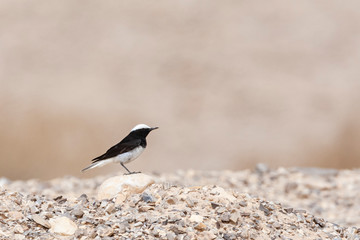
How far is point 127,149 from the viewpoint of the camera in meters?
7.23

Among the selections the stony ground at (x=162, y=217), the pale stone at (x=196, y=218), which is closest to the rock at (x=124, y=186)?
the stony ground at (x=162, y=217)

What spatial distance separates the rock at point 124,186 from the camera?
22.6 ft

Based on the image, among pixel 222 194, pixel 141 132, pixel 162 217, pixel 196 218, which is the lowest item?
pixel 162 217

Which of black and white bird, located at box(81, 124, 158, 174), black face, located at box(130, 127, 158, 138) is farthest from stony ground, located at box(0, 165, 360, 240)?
black face, located at box(130, 127, 158, 138)

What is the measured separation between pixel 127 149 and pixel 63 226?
1346mm

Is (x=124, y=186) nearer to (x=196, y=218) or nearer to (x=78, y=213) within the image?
(x=78, y=213)

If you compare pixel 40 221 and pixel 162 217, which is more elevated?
pixel 162 217

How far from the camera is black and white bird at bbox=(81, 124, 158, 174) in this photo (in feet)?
23.8

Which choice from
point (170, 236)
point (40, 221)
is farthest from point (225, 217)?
point (40, 221)

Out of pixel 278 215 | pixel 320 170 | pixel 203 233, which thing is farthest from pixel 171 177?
pixel 203 233

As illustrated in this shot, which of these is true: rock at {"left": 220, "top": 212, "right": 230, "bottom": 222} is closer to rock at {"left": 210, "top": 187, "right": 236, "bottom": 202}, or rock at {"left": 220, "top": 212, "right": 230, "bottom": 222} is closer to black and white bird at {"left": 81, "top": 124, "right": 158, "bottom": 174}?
rock at {"left": 210, "top": 187, "right": 236, "bottom": 202}

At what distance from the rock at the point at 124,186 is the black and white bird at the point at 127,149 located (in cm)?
24

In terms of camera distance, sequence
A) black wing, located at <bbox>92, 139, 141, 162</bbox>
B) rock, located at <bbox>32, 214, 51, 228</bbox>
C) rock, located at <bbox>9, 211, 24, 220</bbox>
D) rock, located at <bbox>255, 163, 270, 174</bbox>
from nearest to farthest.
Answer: rock, located at <bbox>32, 214, 51, 228</bbox> → rock, located at <bbox>9, 211, 24, 220</bbox> → black wing, located at <bbox>92, 139, 141, 162</bbox> → rock, located at <bbox>255, 163, 270, 174</bbox>

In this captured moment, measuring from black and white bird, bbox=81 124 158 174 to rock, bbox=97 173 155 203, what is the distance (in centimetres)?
24
